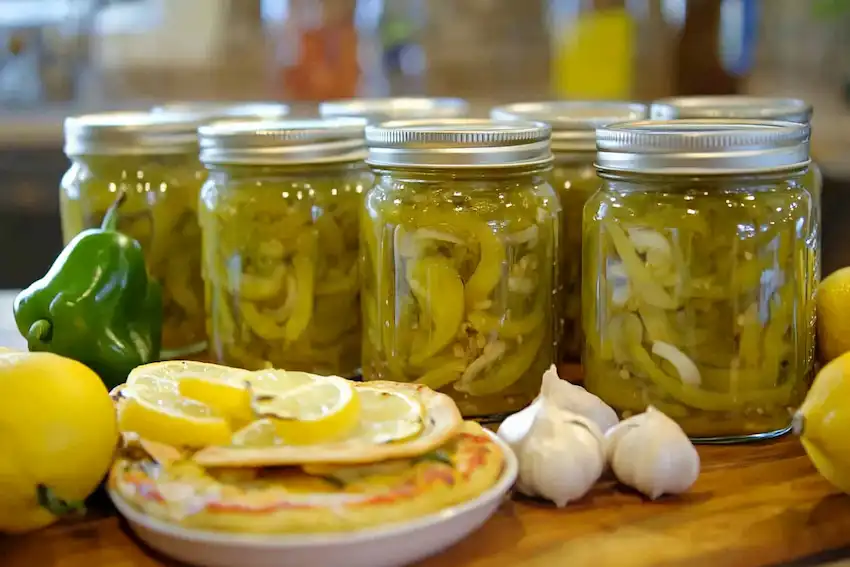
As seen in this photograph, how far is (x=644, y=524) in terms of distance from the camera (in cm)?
70

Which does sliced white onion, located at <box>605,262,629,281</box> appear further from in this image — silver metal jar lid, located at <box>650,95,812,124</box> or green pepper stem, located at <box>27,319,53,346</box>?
green pepper stem, located at <box>27,319,53,346</box>

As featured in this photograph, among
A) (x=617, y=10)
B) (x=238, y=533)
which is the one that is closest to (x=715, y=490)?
(x=238, y=533)

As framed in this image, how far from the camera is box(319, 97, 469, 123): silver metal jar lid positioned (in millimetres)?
1236

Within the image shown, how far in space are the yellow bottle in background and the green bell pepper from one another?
1.34 m

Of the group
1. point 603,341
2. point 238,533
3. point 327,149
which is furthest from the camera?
point 327,149

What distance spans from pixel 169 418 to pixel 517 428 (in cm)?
27

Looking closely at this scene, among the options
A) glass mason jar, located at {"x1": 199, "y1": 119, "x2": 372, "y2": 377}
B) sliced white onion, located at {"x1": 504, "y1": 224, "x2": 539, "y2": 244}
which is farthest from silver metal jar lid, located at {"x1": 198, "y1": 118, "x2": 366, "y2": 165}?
sliced white onion, located at {"x1": 504, "y1": 224, "x2": 539, "y2": 244}

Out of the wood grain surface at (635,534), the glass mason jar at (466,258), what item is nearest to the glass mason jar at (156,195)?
the glass mason jar at (466,258)

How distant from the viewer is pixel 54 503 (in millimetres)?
688

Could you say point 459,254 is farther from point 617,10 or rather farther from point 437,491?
point 617,10

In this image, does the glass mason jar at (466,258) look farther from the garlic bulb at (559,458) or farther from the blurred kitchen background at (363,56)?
the blurred kitchen background at (363,56)

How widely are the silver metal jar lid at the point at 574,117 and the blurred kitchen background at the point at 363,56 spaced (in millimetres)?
891

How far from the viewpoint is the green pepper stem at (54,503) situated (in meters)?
0.68

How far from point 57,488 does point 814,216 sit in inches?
27.3
